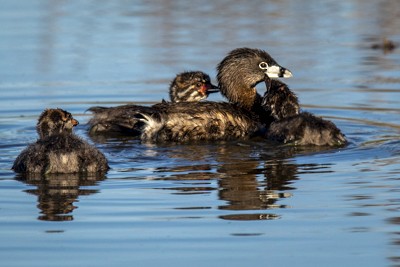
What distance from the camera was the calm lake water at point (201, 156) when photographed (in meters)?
6.75

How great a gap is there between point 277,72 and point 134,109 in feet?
5.39

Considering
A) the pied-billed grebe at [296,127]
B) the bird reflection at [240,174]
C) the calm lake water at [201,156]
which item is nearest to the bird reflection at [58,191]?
the calm lake water at [201,156]

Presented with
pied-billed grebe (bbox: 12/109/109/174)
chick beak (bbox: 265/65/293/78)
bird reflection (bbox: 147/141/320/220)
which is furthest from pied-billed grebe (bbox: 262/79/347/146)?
pied-billed grebe (bbox: 12/109/109/174)

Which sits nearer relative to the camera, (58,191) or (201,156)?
(58,191)

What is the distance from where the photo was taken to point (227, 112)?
36.9 ft

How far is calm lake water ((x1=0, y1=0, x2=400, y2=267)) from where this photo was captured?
6.75 m

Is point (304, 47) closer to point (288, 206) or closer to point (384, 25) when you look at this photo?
point (384, 25)

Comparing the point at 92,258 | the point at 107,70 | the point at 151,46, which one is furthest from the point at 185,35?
the point at 92,258

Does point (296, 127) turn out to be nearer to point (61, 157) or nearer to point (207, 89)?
point (207, 89)

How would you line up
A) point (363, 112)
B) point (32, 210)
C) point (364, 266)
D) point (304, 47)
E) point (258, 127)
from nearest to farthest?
point (364, 266) < point (32, 210) < point (258, 127) < point (363, 112) < point (304, 47)

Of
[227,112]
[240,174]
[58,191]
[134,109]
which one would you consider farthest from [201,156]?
[58,191]

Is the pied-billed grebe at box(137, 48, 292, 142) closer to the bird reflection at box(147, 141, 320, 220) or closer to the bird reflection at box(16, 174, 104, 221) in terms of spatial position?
the bird reflection at box(147, 141, 320, 220)

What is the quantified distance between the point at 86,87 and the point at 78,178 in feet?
16.1

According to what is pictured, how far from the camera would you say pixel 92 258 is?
21.2 feet
